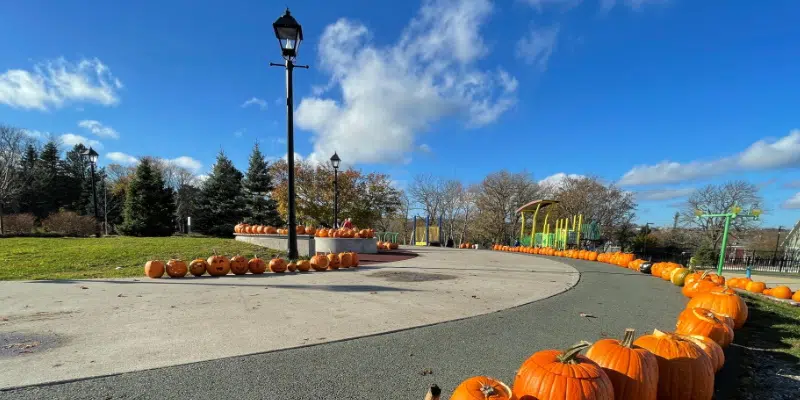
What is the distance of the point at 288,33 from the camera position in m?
9.94

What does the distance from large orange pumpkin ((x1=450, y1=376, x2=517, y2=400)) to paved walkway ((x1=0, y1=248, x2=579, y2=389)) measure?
158 centimetres

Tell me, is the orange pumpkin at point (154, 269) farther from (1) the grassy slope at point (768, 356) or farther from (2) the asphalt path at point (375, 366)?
(1) the grassy slope at point (768, 356)

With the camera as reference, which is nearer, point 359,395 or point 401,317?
point 359,395

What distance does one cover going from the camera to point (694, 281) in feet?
24.7

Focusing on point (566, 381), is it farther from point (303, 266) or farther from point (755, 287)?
point (755, 287)

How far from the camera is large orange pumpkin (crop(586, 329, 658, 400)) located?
2.36 m

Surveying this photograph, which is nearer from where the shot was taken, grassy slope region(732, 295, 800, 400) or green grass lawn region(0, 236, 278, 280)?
grassy slope region(732, 295, 800, 400)

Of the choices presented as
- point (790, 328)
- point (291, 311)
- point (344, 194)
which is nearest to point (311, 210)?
point (344, 194)

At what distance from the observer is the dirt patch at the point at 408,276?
864 cm

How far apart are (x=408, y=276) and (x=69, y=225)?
23196 millimetres

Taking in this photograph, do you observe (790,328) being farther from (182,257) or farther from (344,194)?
(344,194)

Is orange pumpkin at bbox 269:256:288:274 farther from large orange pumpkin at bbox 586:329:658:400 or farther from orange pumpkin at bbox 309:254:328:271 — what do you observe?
large orange pumpkin at bbox 586:329:658:400

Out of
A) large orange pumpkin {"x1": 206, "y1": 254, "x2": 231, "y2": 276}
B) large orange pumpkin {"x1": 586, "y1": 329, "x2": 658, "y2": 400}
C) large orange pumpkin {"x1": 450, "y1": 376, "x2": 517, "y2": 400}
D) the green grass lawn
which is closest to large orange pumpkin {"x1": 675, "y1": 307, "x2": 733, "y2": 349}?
large orange pumpkin {"x1": 586, "y1": 329, "x2": 658, "y2": 400}

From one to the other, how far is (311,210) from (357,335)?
27058mm
